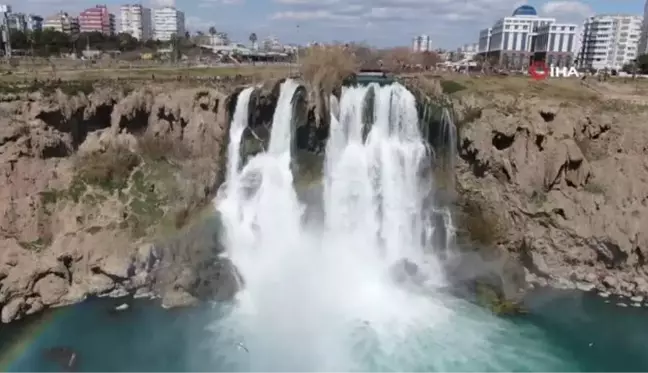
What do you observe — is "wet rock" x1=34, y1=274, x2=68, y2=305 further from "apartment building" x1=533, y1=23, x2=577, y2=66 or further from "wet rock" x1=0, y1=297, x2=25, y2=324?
"apartment building" x1=533, y1=23, x2=577, y2=66

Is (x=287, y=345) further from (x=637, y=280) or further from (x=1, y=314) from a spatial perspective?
(x=637, y=280)

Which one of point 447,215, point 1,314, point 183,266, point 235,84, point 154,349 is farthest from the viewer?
point 235,84

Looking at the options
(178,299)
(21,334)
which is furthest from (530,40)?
(21,334)

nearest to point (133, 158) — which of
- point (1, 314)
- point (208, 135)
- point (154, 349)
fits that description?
point (208, 135)

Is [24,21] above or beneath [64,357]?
above

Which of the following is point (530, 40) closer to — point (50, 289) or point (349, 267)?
point (349, 267)
